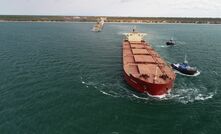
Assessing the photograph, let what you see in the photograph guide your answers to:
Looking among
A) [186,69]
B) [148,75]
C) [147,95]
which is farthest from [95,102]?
[186,69]

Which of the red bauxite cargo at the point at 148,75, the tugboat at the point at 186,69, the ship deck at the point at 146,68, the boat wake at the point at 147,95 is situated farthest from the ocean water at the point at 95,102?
the ship deck at the point at 146,68

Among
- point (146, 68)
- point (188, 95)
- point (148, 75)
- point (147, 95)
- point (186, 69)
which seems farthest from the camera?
point (186, 69)

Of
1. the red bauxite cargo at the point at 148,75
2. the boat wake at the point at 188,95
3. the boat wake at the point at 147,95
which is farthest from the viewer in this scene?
the boat wake at the point at 188,95

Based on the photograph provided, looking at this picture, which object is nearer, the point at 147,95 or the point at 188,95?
the point at 147,95

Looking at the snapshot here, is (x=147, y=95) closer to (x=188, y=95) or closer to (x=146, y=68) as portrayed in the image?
(x=188, y=95)

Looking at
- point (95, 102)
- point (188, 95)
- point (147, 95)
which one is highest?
point (147, 95)

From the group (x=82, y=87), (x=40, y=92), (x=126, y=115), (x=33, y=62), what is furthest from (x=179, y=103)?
(x=33, y=62)

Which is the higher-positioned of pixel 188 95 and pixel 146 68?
pixel 146 68

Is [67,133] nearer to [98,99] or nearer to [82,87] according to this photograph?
[98,99]

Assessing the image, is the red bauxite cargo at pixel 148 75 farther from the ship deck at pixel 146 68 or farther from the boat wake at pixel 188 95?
the boat wake at pixel 188 95

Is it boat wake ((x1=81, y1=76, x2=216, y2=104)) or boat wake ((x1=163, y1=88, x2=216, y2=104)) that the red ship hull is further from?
boat wake ((x1=163, y1=88, x2=216, y2=104))

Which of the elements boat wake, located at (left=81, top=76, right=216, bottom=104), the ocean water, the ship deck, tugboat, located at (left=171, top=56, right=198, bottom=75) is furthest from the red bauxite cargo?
tugboat, located at (left=171, top=56, right=198, bottom=75)

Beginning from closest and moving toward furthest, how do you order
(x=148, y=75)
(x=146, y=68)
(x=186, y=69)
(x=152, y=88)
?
(x=152, y=88) → (x=148, y=75) → (x=146, y=68) → (x=186, y=69)
